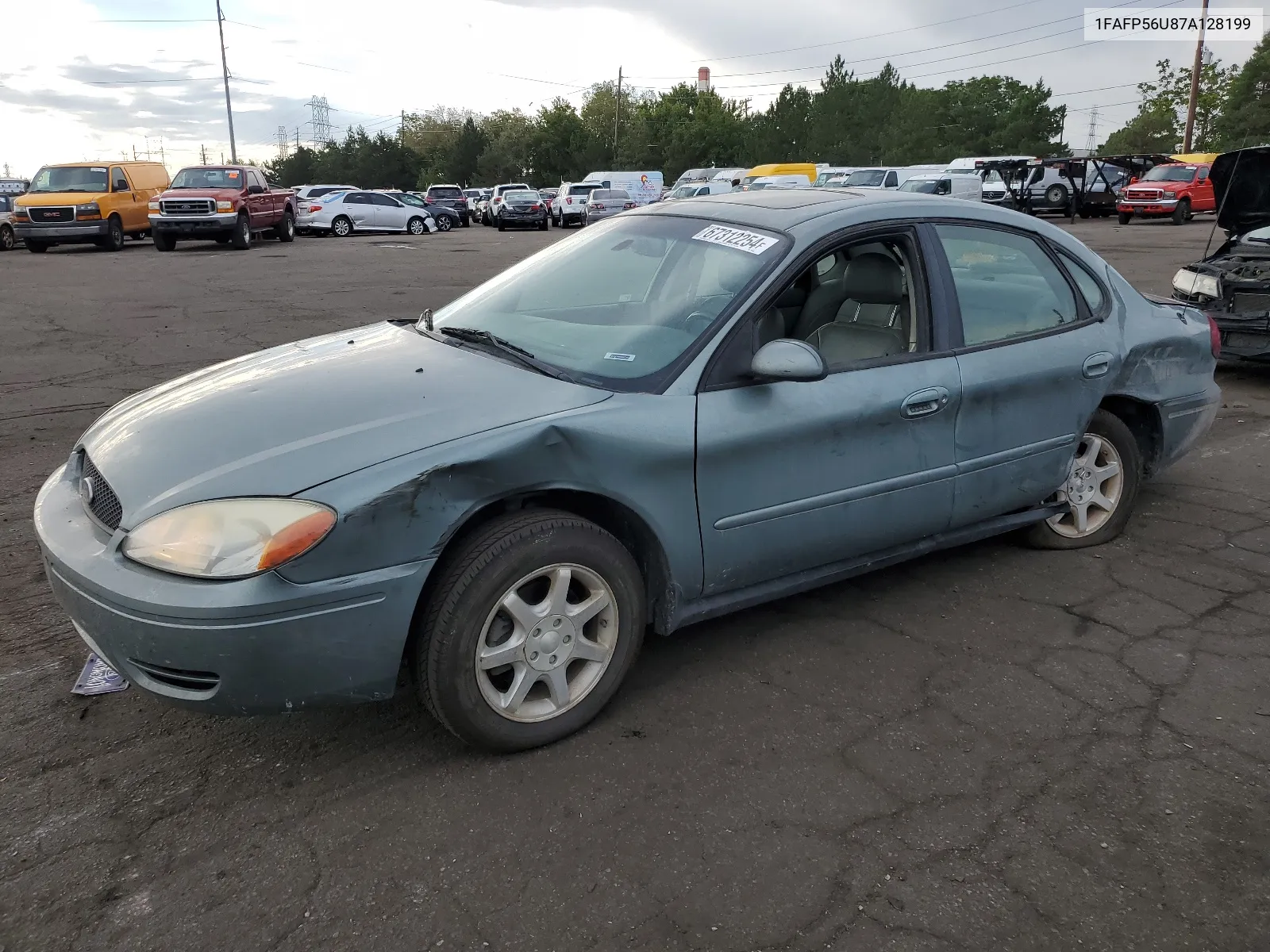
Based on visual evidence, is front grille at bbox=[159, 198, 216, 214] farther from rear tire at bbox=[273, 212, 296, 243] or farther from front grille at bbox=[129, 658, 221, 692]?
front grille at bbox=[129, 658, 221, 692]

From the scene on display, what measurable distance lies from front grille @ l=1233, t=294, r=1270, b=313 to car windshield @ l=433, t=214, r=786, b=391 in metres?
6.07

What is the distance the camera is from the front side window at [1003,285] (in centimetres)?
372

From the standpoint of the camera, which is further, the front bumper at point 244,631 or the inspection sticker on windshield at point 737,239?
the inspection sticker on windshield at point 737,239

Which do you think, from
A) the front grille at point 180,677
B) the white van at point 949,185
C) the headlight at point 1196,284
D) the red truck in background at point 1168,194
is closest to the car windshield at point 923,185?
the white van at point 949,185

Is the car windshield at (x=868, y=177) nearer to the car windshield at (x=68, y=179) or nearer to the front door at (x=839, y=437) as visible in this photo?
the car windshield at (x=68, y=179)

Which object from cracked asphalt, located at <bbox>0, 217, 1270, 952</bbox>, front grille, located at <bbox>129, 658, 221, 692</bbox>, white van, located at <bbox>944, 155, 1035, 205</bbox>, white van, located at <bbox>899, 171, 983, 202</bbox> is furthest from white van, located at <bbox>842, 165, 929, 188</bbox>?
front grille, located at <bbox>129, 658, 221, 692</bbox>

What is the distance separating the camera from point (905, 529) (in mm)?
3564

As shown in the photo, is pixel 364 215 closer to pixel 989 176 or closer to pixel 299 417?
pixel 989 176

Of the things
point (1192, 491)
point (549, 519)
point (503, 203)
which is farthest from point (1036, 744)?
point (503, 203)

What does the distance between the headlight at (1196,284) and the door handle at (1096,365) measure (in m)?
4.69

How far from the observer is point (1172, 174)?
29.8m

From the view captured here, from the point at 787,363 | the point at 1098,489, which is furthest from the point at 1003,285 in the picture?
the point at 787,363

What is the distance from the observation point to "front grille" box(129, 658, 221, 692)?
2428 millimetres

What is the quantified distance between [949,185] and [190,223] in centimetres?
Answer: 2064
